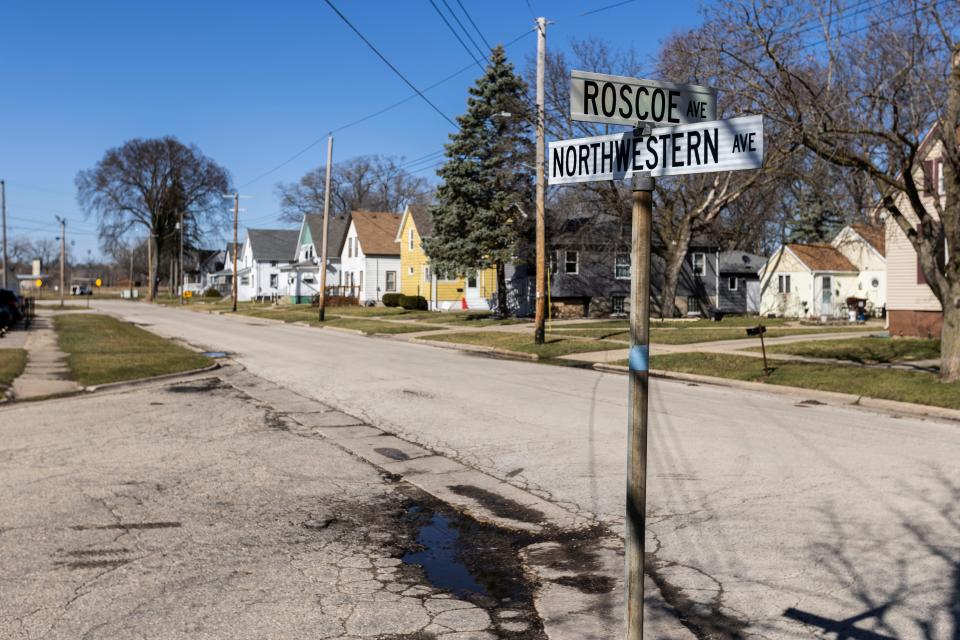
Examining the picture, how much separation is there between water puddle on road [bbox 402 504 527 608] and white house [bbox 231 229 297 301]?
76.3 meters

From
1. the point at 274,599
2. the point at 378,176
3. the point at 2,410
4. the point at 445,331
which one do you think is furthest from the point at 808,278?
the point at 378,176

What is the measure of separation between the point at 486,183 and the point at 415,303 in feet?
45.8

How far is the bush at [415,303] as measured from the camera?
51938mm

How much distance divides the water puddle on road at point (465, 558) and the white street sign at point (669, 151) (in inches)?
103

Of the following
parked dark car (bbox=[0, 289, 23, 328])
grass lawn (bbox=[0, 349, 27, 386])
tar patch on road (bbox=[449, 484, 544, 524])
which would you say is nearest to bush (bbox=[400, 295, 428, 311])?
Result: parked dark car (bbox=[0, 289, 23, 328])

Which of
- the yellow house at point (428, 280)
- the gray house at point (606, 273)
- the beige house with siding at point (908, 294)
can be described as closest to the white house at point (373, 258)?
the yellow house at point (428, 280)

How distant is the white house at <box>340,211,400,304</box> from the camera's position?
6066 cm

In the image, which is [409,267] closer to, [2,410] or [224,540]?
[2,410]

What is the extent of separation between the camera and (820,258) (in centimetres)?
4291

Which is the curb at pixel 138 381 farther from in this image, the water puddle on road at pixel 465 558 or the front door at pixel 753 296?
the front door at pixel 753 296

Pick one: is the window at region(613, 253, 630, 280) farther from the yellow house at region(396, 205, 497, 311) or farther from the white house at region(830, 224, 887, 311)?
the white house at region(830, 224, 887, 311)

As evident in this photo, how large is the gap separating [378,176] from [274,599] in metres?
96.0

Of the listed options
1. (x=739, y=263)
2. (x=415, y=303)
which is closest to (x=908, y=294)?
(x=739, y=263)

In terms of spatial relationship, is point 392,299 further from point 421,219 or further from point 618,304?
point 618,304
